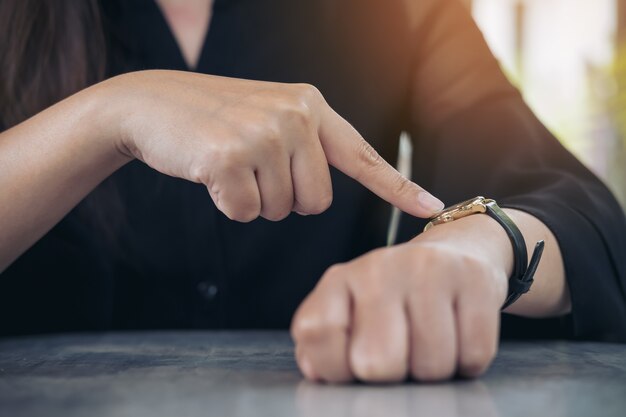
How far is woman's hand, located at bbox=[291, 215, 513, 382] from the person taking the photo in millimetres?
458

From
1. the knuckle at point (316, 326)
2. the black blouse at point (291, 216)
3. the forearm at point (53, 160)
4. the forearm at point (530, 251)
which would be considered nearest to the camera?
the knuckle at point (316, 326)

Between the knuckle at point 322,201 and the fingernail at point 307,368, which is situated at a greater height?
the knuckle at point 322,201

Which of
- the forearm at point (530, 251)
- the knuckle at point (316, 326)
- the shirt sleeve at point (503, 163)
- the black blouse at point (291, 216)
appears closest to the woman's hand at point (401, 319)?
the knuckle at point (316, 326)

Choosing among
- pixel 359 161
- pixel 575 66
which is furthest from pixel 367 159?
pixel 575 66

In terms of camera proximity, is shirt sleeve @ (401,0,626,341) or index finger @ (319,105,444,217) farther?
shirt sleeve @ (401,0,626,341)

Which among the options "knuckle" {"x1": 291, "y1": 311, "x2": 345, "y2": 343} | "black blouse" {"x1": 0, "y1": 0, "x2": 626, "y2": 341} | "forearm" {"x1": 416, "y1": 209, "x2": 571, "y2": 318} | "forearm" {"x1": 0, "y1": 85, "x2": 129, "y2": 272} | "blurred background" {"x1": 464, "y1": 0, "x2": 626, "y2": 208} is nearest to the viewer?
"knuckle" {"x1": 291, "y1": 311, "x2": 345, "y2": 343}

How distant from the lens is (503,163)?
1.01 m

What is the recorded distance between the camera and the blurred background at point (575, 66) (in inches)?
140

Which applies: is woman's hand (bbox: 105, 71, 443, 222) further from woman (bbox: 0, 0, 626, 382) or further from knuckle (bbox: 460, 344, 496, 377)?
knuckle (bbox: 460, 344, 496, 377)

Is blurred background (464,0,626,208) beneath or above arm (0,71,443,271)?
above

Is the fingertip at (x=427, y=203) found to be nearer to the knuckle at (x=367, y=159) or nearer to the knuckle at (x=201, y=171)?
the knuckle at (x=367, y=159)

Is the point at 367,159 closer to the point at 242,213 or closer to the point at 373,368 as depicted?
the point at 242,213

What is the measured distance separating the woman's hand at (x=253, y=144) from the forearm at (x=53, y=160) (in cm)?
5

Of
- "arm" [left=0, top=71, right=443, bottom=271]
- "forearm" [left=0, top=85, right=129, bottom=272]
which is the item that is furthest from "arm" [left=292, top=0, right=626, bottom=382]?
"forearm" [left=0, top=85, right=129, bottom=272]
